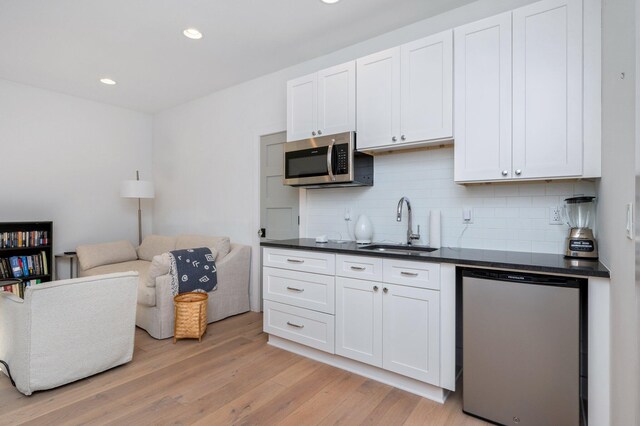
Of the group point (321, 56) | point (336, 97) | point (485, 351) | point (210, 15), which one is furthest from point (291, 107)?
point (485, 351)

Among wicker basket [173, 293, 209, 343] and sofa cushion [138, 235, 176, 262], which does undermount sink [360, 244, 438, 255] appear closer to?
wicker basket [173, 293, 209, 343]

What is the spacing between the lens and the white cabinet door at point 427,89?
2305 millimetres

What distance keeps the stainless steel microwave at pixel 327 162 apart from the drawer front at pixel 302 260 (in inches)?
25.8

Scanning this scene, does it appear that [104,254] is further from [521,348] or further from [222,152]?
[521,348]

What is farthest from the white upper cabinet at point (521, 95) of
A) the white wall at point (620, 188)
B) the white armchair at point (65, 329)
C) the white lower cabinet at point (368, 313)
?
the white armchair at point (65, 329)

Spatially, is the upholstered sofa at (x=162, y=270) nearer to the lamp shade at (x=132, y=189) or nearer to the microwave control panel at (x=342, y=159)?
the lamp shade at (x=132, y=189)

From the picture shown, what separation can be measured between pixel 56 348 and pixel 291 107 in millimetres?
2639

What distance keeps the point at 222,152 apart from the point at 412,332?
3.40 meters

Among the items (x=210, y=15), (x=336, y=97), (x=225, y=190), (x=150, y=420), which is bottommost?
(x=150, y=420)

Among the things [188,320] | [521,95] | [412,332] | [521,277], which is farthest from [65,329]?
[521,95]

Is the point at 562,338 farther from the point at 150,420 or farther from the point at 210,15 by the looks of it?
the point at 210,15

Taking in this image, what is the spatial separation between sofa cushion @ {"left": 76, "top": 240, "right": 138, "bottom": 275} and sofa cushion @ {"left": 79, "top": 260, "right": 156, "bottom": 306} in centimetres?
8

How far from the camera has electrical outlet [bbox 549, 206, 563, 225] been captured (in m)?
2.17

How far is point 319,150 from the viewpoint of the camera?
291 centimetres
